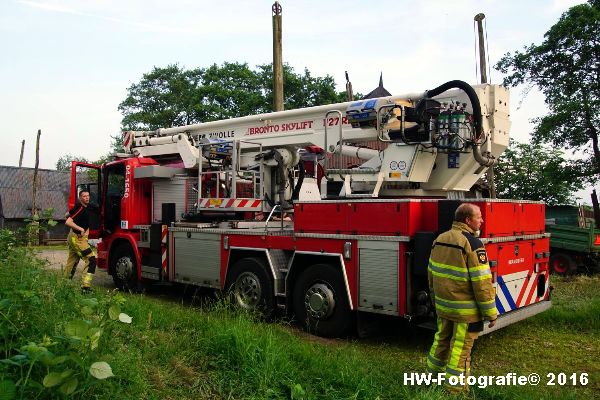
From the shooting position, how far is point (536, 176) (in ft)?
71.2

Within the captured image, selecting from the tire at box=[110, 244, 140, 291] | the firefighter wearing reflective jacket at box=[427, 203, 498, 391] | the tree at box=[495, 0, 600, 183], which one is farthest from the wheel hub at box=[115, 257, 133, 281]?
the tree at box=[495, 0, 600, 183]

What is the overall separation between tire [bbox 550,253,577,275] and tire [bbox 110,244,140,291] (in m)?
10.8

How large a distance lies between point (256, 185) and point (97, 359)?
19.6ft

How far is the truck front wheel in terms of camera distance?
10062 millimetres

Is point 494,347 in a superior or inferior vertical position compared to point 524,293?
inferior

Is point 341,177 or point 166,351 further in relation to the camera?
point 341,177

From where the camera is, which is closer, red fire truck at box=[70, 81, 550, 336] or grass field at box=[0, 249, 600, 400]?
grass field at box=[0, 249, 600, 400]

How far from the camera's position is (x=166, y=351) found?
466cm

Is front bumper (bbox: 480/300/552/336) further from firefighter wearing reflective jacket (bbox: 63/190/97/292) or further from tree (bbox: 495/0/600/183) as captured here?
tree (bbox: 495/0/600/183)

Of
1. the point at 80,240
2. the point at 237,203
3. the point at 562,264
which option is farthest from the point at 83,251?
the point at 562,264

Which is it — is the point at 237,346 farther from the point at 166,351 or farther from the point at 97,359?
the point at 97,359

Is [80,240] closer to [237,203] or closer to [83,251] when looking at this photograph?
[83,251]

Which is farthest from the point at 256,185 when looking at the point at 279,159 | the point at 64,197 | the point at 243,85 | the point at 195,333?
the point at 64,197

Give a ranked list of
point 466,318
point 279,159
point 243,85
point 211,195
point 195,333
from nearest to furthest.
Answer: point 466,318
point 195,333
point 279,159
point 211,195
point 243,85
